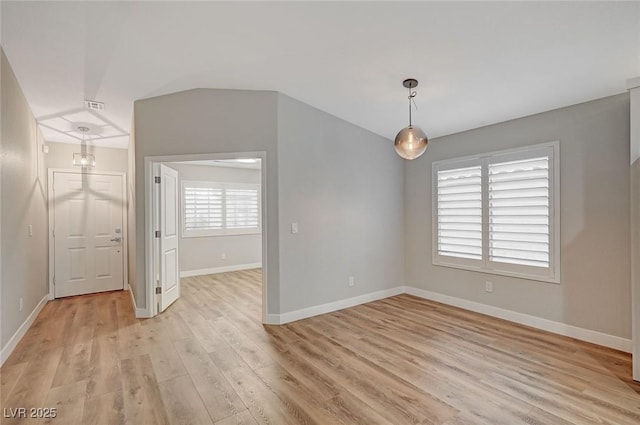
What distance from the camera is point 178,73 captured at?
3.37m

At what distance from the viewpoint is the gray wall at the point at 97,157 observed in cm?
517

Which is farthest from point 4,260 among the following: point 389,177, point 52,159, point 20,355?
point 389,177

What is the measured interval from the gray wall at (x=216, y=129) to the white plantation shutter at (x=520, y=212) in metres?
2.86

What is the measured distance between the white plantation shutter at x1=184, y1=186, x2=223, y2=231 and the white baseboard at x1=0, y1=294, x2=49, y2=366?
287 centimetres

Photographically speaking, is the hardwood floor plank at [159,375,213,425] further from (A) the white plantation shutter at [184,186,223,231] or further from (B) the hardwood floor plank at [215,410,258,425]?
(A) the white plantation shutter at [184,186,223,231]

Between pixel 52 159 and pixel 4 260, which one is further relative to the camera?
pixel 52 159

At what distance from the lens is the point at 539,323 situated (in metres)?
3.64

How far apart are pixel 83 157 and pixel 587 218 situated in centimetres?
717

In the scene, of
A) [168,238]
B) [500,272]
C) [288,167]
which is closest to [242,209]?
[168,238]

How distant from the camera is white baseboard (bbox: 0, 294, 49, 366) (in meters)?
2.86

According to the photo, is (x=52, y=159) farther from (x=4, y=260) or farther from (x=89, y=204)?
(x=4, y=260)

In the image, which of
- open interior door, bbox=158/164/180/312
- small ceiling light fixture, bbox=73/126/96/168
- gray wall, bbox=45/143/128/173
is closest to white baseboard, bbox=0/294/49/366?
open interior door, bbox=158/164/180/312

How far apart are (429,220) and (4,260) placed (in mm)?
5166

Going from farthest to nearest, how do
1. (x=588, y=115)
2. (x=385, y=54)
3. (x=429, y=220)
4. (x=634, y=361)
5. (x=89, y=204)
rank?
(x=89, y=204), (x=429, y=220), (x=588, y=115), (x=385, y=54), (x=634, y=361)
